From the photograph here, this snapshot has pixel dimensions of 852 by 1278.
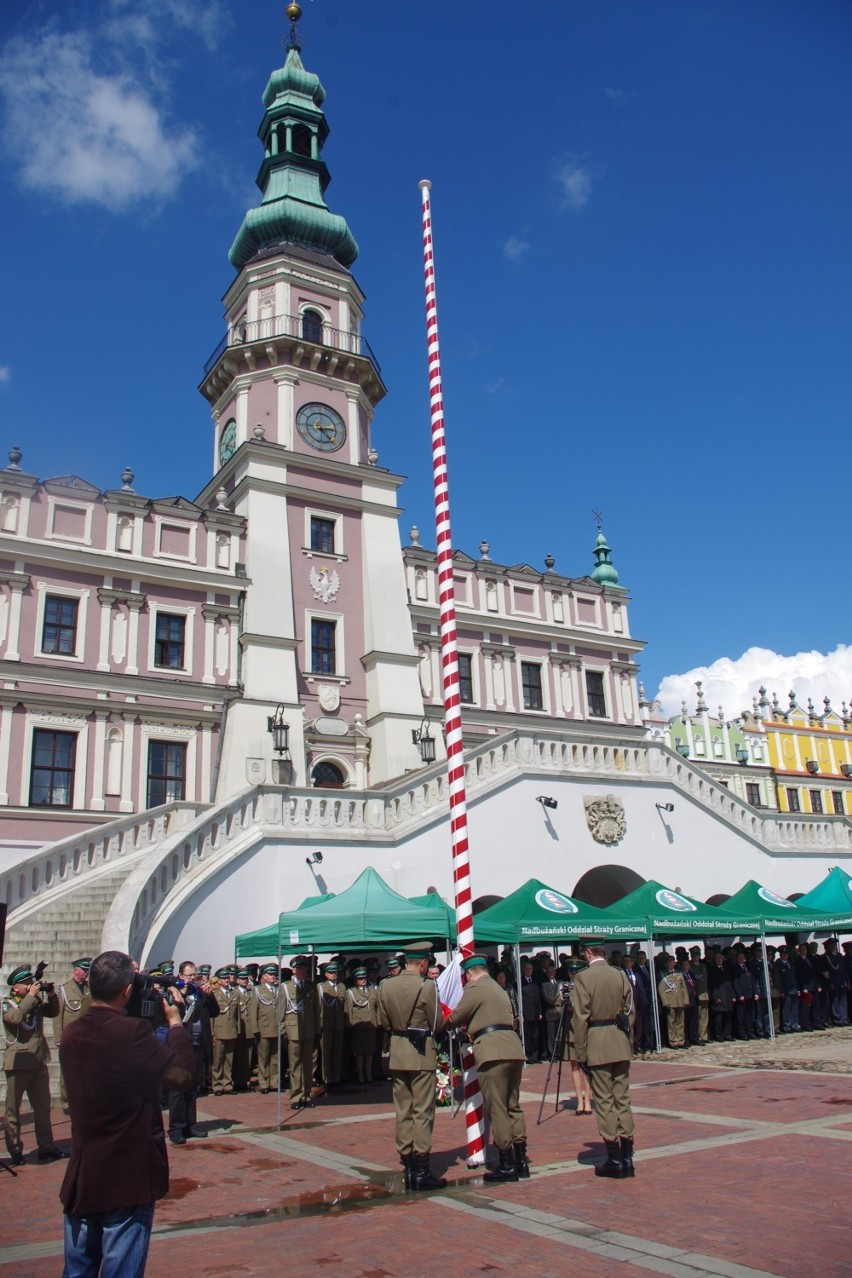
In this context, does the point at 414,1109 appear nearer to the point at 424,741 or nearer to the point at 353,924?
the point at 353,924

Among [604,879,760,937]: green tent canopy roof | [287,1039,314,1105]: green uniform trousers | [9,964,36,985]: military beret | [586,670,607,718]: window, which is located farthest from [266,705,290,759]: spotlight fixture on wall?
[9,964,36,985]: military beret

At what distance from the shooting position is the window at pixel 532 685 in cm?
3516

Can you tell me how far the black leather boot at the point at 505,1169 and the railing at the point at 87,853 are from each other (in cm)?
1173

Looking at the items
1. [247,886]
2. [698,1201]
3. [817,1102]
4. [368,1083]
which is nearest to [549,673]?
[247,886]

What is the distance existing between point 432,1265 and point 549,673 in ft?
98.3

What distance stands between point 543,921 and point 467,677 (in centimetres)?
1703

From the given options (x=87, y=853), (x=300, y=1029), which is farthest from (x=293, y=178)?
(x=300, y=1029)

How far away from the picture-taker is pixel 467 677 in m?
34.0

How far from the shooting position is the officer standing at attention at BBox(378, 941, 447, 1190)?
27.6 ft

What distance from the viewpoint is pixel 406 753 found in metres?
29.2

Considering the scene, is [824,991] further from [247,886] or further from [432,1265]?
[432,1265]

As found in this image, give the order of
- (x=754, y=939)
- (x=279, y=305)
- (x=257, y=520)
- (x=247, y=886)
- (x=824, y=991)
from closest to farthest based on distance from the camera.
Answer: (x=247, y=886) < (x=824, y=991) < (x=754, y=939) < (x=257, y=520) < (x=279, y=305)

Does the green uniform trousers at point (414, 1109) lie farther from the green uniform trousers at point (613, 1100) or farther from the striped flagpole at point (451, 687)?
the green uniform trousers at point (613, 1100)

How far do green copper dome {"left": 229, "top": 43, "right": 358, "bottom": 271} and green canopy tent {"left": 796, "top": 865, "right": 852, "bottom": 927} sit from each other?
27338mm
